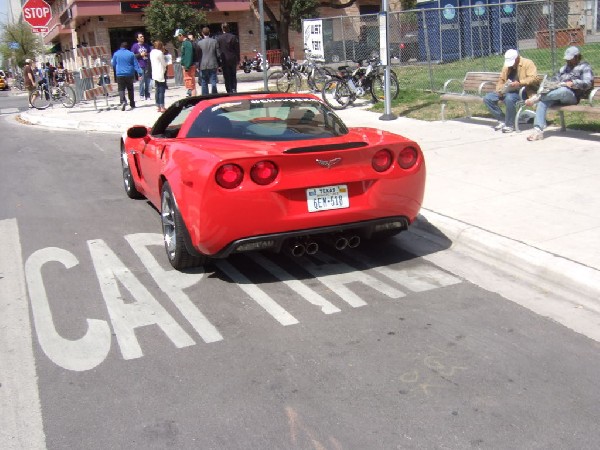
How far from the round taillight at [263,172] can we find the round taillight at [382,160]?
33.9 inches

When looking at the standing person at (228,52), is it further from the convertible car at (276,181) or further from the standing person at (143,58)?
the convertible car at (276,181)

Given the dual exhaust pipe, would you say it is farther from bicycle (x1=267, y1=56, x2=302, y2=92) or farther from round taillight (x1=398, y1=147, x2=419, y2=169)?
bicycle (x1=267, y1=56, x2=302, y2=92)

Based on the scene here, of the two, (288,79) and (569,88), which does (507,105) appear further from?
(288,79)

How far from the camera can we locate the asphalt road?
3.42 metres

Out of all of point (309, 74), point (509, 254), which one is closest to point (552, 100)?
point (509, 254)

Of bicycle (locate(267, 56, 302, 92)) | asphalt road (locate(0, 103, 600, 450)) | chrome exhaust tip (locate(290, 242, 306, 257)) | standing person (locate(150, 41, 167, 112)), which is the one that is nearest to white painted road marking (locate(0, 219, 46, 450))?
asphalt road (locate(0, 103, 600, 450))

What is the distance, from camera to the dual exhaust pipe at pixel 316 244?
18.1 ft

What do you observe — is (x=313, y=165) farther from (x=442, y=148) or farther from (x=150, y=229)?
(x=442, y=148)

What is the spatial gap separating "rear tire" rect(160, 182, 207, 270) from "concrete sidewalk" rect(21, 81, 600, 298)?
239cm

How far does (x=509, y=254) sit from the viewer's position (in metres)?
5.66

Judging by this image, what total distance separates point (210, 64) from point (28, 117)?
639 centimetres

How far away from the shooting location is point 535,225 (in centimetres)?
625

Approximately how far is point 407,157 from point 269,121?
1.25 m

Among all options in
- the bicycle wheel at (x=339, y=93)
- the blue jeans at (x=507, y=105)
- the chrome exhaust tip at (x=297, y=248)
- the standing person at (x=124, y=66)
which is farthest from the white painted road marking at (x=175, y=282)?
the standing person at (x=124, y=66)
